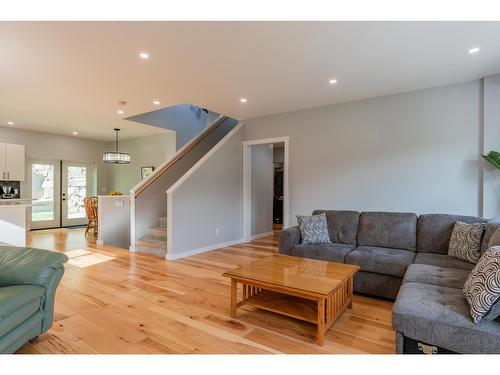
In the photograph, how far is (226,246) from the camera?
5684 mm

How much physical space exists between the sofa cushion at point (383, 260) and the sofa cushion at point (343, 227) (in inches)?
17.8

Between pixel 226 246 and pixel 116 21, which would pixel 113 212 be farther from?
pixel 116 21

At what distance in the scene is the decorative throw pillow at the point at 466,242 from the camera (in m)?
2.83

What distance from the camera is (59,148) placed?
8.09 metres

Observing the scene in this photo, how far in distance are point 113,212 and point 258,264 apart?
4.56 metres

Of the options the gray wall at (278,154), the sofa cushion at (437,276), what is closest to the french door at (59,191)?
the gray wall at (278,154)

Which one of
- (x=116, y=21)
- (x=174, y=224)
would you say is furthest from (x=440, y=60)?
(x=174, y=224)

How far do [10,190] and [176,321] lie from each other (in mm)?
7025

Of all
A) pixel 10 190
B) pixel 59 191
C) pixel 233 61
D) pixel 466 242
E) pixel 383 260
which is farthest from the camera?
pixel 59 191

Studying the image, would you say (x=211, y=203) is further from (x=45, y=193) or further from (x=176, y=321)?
(x=45, y=193)

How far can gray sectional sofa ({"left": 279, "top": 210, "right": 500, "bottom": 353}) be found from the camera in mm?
1676

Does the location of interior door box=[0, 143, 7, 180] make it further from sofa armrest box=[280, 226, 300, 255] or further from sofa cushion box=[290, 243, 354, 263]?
sofa cushion box=[290, 243, 354, 263]

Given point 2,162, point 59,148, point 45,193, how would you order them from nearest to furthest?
1. point 2,162
2. point 45,193
3. point 59,148

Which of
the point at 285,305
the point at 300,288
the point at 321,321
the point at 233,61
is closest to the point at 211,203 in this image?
the point at 233,61
